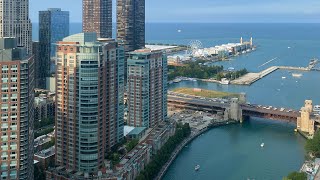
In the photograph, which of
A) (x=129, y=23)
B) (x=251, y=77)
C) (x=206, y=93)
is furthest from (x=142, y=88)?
(x=251, y=77)

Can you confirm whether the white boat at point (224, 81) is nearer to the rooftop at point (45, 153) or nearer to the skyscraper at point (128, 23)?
the skyscraper at point (128, 23)

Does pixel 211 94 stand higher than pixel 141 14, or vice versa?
pixel 141 14

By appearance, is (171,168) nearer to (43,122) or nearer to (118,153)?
(118,153)

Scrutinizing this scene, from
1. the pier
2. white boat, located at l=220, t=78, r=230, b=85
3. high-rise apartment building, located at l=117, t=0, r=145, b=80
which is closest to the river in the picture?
the pier

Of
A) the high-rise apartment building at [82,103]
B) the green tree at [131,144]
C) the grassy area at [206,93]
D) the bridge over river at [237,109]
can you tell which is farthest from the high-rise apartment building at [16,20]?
the green tree at [131,144]

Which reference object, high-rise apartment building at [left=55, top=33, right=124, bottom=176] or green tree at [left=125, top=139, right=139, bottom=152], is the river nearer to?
green tree at [left=125, top=139, right=139, bottom=152]

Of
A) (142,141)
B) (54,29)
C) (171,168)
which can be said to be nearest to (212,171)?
(171,168)
